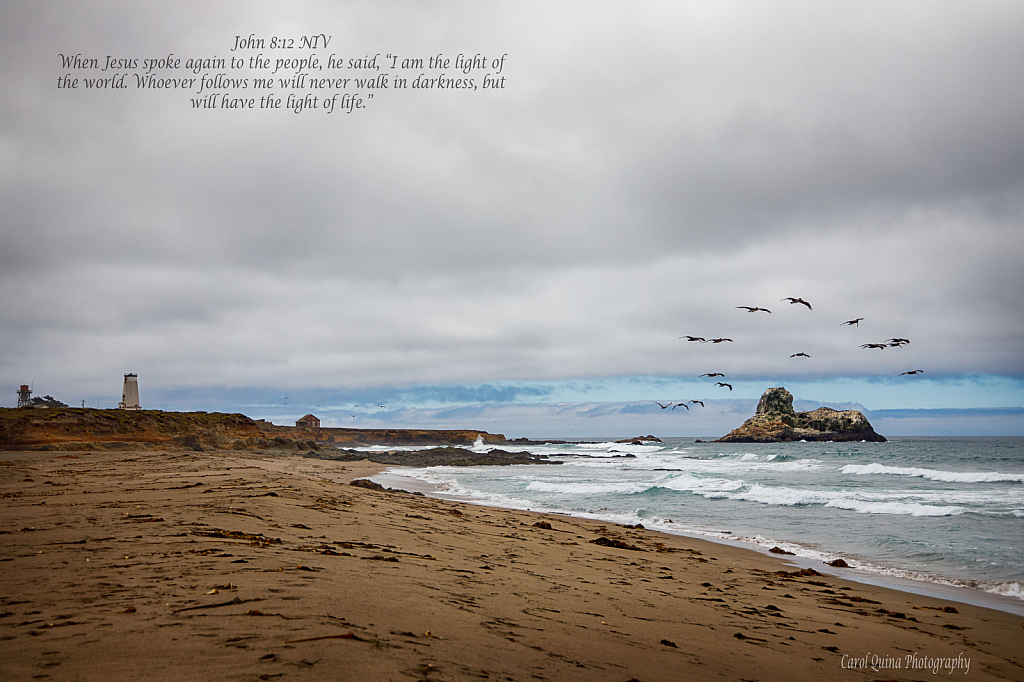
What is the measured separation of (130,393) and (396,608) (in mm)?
62701

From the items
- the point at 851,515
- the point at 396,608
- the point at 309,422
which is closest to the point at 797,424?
the point at 309,422

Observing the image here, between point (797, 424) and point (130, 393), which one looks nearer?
point (130, 393)

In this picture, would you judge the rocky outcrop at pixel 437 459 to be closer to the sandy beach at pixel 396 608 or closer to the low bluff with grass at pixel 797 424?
the sandy beach at pixel 396 608

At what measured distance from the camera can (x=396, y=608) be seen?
4.80m

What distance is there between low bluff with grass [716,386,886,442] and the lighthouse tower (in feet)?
352

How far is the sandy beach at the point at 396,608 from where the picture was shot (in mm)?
3531

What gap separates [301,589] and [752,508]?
19.0 metres

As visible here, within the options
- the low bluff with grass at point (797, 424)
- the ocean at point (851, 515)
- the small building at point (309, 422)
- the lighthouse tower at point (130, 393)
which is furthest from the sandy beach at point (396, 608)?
the low bluff with grass at point (797, 424)

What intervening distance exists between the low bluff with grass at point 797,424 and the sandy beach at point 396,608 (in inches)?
4448

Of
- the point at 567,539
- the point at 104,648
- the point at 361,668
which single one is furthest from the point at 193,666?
the point at 567,539

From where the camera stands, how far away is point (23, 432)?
33.3 meters

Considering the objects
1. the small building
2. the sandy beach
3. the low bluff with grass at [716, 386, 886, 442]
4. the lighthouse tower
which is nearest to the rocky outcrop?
the lighthouse tower

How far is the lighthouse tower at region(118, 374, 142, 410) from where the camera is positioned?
Answer: 54.4 metres

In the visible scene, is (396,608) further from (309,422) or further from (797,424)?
(797,424)
